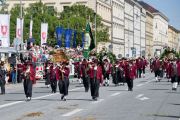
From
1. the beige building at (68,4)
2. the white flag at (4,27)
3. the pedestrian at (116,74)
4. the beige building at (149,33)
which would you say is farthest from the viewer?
the beige building at (149,33)

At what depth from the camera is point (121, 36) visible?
131875 millimetres

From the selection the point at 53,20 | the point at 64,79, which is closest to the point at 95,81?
the point at 64,79

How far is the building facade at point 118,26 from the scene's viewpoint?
121600mm

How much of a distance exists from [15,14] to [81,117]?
65.7 m

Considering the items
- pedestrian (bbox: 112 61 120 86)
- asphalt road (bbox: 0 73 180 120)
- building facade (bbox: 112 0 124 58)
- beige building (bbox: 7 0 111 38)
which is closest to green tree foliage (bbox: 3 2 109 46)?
beige building (bbox: 7 0 111 38)

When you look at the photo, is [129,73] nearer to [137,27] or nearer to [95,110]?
[95,110]

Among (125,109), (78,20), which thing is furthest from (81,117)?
(78,20)

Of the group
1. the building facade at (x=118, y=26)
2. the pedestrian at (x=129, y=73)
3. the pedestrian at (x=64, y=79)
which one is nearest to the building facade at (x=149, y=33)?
the building facade at (x=118, y=26)

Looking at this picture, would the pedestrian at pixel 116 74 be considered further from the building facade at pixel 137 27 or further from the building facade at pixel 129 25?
the building facade at pixel 137 27

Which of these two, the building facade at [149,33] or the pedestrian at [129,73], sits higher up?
the building facade at [149,33]

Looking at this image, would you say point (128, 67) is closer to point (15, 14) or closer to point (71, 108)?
point (71, 108)

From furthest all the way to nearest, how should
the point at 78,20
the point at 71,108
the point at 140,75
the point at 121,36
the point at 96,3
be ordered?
the point at 121,36, the point at 96,3, the point at 78,20, the point at 140,75, the point at 71,108

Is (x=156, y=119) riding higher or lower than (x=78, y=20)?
lower

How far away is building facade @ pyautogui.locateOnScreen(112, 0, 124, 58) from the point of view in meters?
122
